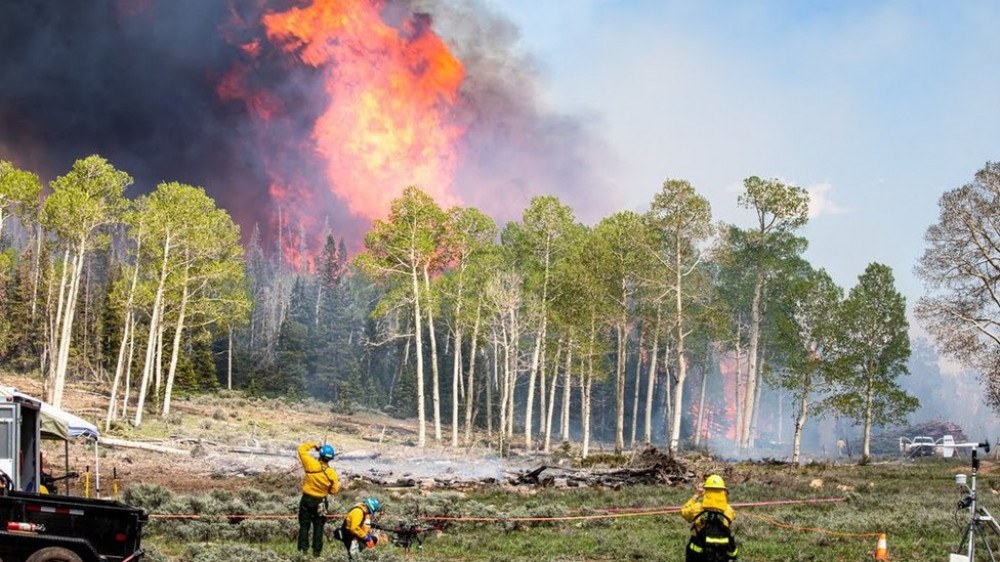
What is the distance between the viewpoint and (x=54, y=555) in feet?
35.9

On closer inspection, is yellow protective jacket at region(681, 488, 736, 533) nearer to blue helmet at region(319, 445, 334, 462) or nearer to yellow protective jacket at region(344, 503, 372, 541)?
yellow protective jacket at region(344, 503, 372, 541)

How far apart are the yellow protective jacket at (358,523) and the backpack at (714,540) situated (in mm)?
5967

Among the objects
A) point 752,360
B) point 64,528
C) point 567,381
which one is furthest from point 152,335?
point 752,360

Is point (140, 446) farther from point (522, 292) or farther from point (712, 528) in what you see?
point (712, 528)

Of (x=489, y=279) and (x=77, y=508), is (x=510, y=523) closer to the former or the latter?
(x=77, y=508)

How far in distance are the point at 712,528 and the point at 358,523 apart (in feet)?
20.7

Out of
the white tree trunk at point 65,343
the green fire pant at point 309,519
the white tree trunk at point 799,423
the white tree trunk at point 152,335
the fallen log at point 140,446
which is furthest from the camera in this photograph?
the white tree trunk at point 799,423

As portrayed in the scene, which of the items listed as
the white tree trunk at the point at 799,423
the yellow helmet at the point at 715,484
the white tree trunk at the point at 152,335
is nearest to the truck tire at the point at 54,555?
the yellow helmet at the point at 715,484

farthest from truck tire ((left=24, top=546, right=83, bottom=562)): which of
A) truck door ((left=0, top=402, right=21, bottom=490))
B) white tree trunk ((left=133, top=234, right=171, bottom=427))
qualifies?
white tree trunk ((left=133, top=234, right=171, bottom=427))

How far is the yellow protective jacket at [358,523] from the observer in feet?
45.5

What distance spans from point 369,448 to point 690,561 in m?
35.7

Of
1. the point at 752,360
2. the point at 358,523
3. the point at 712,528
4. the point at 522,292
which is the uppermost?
the point at 522,292

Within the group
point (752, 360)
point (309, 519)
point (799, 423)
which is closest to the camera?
point (309, 519)

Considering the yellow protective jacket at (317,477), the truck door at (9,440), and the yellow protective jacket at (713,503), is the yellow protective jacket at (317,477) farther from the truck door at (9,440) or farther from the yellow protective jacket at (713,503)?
the yellow protective jacket at (713,503)
